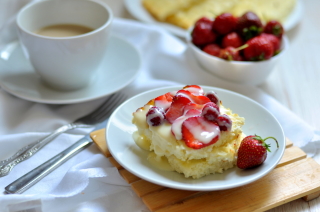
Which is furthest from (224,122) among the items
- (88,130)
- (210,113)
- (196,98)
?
Answer: (88,130)

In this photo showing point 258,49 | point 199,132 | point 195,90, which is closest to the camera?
point 199,132

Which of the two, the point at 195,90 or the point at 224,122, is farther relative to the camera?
the point at 195,90

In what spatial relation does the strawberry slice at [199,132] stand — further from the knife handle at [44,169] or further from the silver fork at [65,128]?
the silver fork at [65,128]

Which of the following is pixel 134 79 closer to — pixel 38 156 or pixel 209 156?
pixel 38 156

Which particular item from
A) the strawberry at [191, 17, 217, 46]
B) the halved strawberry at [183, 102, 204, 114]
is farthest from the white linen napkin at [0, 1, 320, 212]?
the halved strawberry at [183, 102, 204, 114]

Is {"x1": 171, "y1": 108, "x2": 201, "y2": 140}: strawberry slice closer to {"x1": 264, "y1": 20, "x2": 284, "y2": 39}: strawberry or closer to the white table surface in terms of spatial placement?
the white table surface

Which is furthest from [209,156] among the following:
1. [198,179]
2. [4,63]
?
[4,63]

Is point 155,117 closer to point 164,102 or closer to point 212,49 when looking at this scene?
point 164,102
